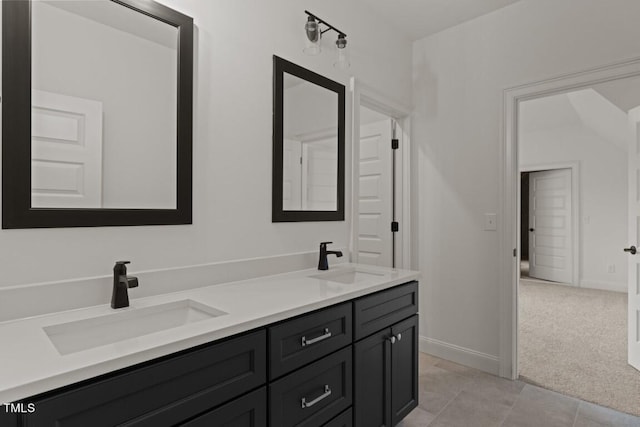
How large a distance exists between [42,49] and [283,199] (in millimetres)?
1168

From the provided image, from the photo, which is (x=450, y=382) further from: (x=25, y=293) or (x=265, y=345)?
(x=25, y=293)

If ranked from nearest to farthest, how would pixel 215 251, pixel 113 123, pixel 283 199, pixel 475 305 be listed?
pixel 113 123, pixel 215 251, pixel 283 199, pixel 475 305

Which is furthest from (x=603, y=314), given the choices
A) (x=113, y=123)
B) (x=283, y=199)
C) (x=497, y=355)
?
(x=113, y=123)

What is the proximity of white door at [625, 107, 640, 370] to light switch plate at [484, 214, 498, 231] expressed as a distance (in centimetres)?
89

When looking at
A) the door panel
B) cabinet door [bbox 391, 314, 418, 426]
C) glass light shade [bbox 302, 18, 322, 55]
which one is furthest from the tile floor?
glass light shade [bbox 302, 18, 322, 55]

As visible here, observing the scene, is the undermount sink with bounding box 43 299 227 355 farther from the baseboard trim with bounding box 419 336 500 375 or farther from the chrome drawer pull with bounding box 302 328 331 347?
the baseboard trim with bounding box 419 336 500 375

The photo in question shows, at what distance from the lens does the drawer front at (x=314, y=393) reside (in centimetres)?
122

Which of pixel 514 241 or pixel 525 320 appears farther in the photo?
pixel 525 320

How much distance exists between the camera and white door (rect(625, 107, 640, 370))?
2.52m

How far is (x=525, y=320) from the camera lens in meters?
3.98

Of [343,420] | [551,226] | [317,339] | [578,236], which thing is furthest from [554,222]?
[317,339]

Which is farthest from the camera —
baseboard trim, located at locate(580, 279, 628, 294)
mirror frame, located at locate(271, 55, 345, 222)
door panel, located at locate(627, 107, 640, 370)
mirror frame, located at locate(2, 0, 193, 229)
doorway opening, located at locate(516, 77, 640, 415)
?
baseboard trim, located at locate(580, 279, 628, 294)

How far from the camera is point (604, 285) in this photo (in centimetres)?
539

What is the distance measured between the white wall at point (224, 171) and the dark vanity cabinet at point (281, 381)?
597 mm
